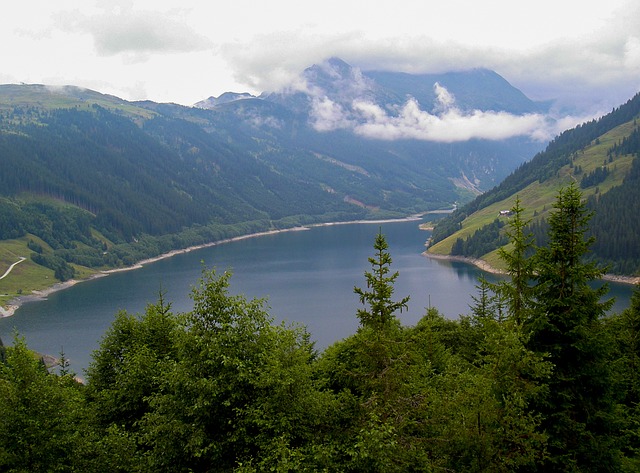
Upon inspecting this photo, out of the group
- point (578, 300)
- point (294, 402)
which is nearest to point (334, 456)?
point (294, 402)

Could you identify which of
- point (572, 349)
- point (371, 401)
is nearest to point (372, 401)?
point (371, 401)

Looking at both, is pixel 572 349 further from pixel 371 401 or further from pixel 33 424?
pixel 33 424

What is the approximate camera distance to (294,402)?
64.3 feet

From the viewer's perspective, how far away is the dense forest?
18859 mm

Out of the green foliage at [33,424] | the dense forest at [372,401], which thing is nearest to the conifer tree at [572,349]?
the dense forest at [372,401]

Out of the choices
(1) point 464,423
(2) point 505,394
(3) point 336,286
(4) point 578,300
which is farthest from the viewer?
(3) point 336,286

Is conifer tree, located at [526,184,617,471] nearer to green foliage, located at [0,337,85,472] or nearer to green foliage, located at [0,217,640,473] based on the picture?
green foliage, located at [0,217,640,473]

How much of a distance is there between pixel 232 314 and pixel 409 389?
7456 mm

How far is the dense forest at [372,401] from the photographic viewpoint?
61.9 ft

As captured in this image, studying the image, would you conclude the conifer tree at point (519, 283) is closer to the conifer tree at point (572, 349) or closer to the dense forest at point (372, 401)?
the dense forest at point (372, 401)

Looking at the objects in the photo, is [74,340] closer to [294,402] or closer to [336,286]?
[336,286]

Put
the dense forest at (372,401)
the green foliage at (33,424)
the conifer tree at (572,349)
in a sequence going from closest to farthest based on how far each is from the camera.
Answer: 1. the dense forest at (372,401)
2. the conifer tree at (572,349)
3. the green foliage at (33,424)

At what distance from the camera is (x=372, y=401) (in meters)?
19.2

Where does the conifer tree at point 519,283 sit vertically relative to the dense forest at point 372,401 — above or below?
above
